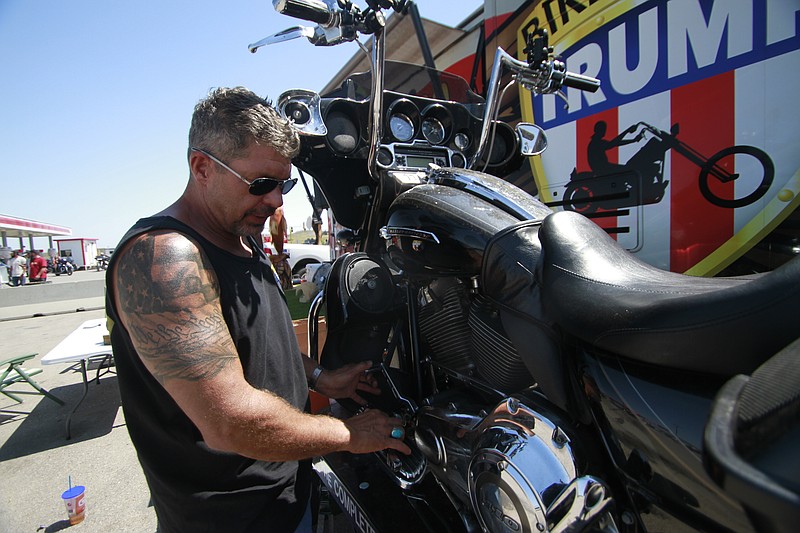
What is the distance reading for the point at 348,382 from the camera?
67.1 inches

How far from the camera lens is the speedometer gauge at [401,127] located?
1.88 m

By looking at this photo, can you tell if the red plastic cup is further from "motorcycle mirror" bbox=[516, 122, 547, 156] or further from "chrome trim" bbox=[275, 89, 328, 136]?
"motorcycle mirror" bbox=[516, 122, 547, 156]

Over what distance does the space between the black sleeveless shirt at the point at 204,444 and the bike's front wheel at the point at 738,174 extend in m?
2.28

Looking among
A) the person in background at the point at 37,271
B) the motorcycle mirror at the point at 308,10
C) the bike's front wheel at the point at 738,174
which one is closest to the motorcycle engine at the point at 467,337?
the motorcycle mirror at the point at 308,10

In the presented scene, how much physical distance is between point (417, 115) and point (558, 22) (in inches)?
65.3

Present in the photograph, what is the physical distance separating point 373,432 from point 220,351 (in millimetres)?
519

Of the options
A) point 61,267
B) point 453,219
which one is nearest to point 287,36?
point 453,219

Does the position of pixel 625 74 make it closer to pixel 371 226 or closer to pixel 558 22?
pixel 558 22

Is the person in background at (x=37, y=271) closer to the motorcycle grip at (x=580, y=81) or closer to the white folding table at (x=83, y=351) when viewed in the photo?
the white folding table at (x=83, y=351)

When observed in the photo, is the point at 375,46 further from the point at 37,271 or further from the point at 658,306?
the point at 37,271

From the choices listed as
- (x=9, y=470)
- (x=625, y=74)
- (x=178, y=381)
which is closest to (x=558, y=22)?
(x=625, y=74)

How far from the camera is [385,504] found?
150 centimetres

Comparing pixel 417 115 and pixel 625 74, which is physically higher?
pixel 625 74

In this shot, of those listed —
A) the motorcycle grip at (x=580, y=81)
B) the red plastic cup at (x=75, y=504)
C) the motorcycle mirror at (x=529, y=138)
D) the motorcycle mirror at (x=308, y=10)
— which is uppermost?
Result: the motorcycle mirror at (x=308, y=10)
